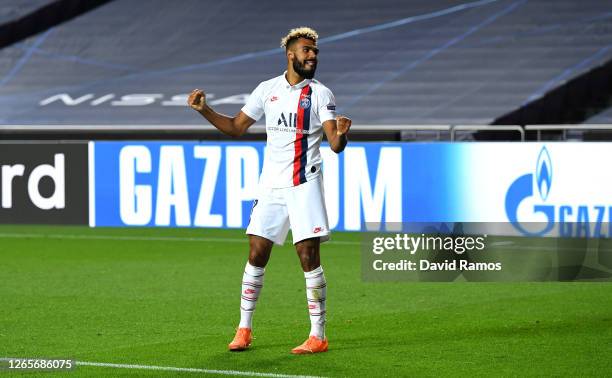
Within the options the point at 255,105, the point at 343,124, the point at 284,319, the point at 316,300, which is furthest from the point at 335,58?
the point at 343,124

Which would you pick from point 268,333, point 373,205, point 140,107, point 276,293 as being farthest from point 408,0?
point 268,333

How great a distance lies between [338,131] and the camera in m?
7.78

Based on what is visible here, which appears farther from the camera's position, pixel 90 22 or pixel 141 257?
pixel 90 22

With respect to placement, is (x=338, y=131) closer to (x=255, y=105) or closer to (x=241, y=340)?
(x=255, y=105)

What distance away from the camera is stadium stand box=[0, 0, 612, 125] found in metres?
23.9

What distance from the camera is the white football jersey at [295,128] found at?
26.5ft

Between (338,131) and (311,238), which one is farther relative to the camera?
(311,238)

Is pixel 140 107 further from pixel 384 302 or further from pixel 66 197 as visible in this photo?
pixel 384 302

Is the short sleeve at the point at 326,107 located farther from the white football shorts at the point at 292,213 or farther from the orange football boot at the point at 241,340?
the orange football boot at the point at 241,340

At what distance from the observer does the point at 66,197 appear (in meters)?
17.7

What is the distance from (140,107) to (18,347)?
17035mm

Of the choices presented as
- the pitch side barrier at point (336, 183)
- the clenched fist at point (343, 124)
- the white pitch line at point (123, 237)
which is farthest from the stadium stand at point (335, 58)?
the clenched fist at point (343, 124)

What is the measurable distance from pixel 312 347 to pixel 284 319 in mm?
1785

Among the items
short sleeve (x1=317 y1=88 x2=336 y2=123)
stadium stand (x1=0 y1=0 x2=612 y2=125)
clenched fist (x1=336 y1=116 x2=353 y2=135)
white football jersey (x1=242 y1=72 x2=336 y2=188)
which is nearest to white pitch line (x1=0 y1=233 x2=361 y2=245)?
stadium stand (x1=0 y1=0 x2=612 y2=125)
